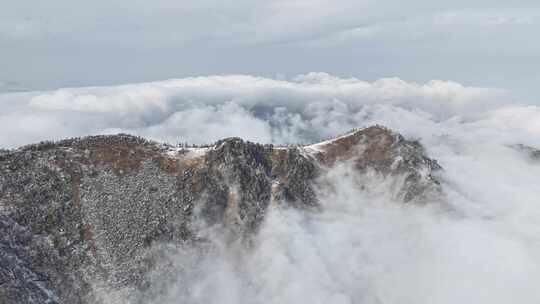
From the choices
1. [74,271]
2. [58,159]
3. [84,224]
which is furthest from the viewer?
[58,159]

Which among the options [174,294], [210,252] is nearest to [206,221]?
[210,252]

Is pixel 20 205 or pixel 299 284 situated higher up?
pixel 20 205

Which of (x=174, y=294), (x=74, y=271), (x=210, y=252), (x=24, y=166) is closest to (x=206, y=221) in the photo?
(x=210, y=252)

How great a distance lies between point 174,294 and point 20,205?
5345 centimetres

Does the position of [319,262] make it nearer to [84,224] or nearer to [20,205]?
[84,224]

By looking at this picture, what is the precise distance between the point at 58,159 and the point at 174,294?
59.8 metres

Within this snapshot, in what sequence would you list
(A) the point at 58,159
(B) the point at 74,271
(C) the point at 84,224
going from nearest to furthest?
1. (B) the point at 74,271
2. (C) the point at 84,224
3. (A) the point at 58,159

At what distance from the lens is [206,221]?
646 feet

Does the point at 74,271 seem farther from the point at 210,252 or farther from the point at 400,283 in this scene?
the point at 400,283

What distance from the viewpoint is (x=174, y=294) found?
568ft

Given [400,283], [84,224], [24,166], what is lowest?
[400,283]

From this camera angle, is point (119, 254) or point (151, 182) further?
point (151, 182)

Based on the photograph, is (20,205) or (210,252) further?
(210,252)

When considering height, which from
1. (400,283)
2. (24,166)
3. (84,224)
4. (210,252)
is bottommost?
(400,283)
